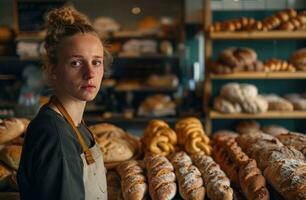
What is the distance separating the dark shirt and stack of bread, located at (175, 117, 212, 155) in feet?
2.82

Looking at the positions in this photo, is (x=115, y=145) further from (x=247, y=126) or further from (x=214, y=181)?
(x=247, y=126)

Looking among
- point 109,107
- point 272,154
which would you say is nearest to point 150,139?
point 272,154

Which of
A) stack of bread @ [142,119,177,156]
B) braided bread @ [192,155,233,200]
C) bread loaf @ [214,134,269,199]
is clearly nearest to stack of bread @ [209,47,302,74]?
stack of bread @ [142,119,177,156]

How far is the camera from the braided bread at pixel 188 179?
4.79 feet

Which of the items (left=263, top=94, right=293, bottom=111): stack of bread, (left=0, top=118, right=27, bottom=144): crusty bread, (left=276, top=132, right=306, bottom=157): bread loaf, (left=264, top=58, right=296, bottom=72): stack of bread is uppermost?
(left=264, top=58, right=296, bottom=72): stack of bread

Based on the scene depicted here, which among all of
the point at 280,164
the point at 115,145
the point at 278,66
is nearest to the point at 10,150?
the point at 115,145

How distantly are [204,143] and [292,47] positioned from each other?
2.38m

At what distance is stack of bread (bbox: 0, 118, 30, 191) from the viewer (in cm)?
166

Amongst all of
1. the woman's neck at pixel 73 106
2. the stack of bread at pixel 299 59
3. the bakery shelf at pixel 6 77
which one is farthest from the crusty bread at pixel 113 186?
the bakery shelf at pixel 6 77

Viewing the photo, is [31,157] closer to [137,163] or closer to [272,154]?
[137,163]

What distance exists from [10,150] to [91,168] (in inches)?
25.9

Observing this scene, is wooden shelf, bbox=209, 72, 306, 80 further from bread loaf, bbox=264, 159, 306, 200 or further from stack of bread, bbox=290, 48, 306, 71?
bread loaf, bbox=264, 159, 306, 200

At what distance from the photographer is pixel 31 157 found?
41.8 inches

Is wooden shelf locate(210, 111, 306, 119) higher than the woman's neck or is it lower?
lower
